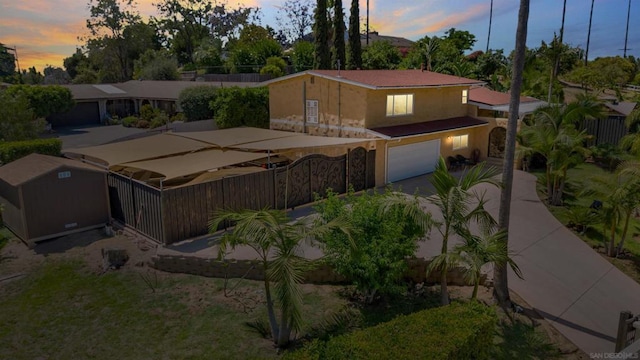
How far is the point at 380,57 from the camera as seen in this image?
168ft

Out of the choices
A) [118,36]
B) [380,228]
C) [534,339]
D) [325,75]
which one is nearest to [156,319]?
[380,228]

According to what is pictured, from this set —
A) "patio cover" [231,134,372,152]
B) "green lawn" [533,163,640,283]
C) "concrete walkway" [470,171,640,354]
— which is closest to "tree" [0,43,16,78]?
"patio cover" [231,134,372,152]

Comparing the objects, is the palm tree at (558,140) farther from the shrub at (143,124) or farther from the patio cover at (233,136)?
the shrub at (143,124)

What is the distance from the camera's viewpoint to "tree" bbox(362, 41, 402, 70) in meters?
51.2

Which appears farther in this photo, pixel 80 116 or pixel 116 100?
pixel 116 100

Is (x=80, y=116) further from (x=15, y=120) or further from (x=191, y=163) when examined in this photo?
(x=191, y=163)

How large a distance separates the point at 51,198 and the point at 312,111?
45.1ft

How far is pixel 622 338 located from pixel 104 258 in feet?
41.9

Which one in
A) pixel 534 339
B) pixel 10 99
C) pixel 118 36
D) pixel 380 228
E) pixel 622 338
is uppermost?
pixel 118 36

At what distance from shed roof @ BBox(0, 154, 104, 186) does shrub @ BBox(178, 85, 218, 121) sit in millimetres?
19265

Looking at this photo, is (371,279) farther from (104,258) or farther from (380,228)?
(104,258)

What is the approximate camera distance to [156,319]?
10438 mm

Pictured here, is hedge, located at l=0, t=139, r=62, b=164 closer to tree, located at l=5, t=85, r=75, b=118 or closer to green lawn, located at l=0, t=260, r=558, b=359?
green lawn, located at l=0, t=260, r=558, b=359

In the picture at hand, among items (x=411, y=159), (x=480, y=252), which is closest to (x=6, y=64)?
(x=411, y=159)
